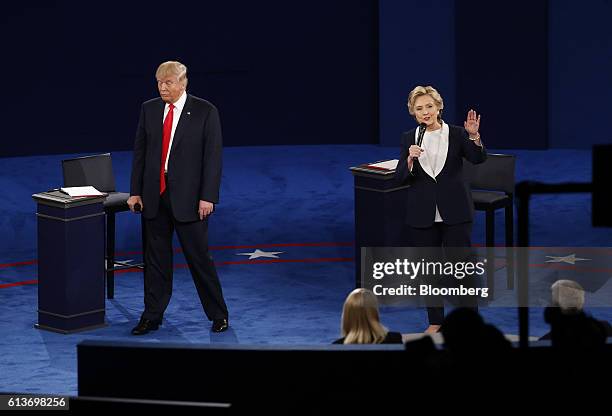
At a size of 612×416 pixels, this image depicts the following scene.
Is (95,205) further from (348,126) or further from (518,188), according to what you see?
(348,126)

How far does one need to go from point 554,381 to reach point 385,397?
641 mm

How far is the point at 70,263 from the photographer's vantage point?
906 centimetres

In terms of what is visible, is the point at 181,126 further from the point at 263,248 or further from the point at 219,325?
the point at 263,248

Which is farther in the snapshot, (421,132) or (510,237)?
(510,237)

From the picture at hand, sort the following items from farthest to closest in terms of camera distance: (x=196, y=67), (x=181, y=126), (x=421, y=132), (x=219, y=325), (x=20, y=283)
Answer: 1. (x=196, y=67)
2. (x=20, y=283)
3. (x=219, y=325)
4. (x=181, y=126)
5. (x=421, y=132)

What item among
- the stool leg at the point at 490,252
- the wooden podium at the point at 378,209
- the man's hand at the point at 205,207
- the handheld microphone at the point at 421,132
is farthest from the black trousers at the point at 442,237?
the man's hand at the point at 205,207

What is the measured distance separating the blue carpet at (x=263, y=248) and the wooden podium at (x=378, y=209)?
0.53 metres

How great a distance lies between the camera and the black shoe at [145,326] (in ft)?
29.5

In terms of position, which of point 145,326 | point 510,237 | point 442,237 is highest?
point 442,237

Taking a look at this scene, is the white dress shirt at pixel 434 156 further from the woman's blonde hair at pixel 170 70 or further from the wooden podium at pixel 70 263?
the wooden podium at pixel 70 263

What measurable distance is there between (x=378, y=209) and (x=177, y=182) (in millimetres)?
1758

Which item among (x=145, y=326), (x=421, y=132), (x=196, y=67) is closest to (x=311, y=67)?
(x=196, y=67)

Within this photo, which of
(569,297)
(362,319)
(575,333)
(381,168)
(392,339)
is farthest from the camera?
(381,168)

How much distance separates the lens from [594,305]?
378 inches
